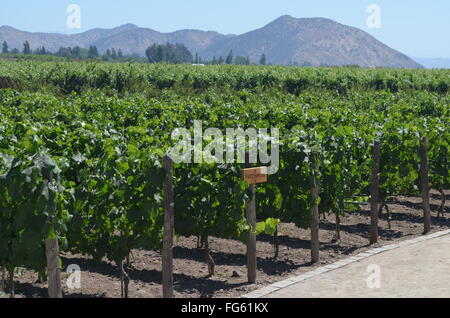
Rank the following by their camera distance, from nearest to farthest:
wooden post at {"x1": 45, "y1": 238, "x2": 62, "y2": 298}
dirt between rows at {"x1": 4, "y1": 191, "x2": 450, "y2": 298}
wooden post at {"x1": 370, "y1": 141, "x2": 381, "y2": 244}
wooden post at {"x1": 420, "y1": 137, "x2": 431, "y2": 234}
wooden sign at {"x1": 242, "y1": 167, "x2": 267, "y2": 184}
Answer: wooden post at {"x1": 45, "y1": 238, "x2": 62, "y2": 298}
dirt between rows at {"x1": 4, "y1": 191, "x2": 450, "y2": 298}
wooden sign at {"x1": 242, "y1": 167, "x2": 267, "y2": 184}
wooden post at {"x1": 370, "y1": 141, "x2": 381, "y2": 244}
wooden post at {"x1": 420, "y1": 137, "x2": 431, "y2": 234}

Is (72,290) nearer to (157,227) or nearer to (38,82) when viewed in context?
(157,227)

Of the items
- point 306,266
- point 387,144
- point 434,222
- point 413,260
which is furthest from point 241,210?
point 434,222

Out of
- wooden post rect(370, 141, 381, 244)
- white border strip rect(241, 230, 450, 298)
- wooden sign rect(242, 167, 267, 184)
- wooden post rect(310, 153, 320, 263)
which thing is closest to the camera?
white border strip rect(241, 230, 450, 298)

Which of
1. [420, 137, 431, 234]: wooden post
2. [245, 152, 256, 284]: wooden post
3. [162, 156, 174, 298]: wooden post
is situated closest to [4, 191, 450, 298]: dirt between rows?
[245, 152, 256, 284]: wooden post

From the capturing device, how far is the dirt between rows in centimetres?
811

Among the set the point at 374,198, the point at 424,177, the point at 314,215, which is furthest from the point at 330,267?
the point at 424,177

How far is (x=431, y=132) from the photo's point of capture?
13508 mm

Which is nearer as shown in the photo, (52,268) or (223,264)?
(52,268)

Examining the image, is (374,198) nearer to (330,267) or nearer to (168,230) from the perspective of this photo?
(330,267)

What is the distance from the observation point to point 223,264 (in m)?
9.69

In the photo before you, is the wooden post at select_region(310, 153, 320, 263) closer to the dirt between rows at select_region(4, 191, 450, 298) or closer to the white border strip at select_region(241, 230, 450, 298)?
the dirt between rows at select_region(4, 191, 450, 298)

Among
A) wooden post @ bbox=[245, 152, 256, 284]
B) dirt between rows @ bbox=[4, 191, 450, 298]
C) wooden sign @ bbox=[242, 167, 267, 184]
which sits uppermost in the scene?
wooden sign @ bbox=[242, 167, 267, 184]

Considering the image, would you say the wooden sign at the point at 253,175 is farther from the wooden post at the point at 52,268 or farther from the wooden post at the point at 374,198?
the wooden post at the point at 374,198
